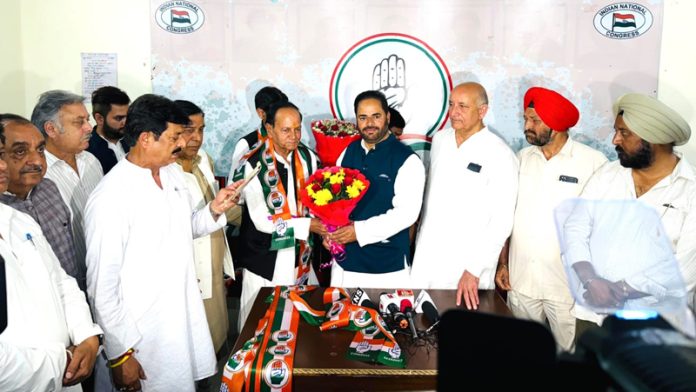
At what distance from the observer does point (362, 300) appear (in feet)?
9.34

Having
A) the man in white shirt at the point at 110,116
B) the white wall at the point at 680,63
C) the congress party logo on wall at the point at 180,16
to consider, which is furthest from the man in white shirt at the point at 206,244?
the white wall at the point at 680,63

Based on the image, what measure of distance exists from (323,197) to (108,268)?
48.4 inches

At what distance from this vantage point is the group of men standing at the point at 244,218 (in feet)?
7.96

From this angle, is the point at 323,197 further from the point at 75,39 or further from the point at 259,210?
the point at 75,39

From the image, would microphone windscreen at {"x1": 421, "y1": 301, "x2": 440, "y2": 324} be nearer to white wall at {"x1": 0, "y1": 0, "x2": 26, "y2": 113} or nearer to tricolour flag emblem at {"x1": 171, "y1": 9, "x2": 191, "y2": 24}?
tricolour flag emblem at {"x1": 171, "y1": 9, "x2": 191, "y2": 24}

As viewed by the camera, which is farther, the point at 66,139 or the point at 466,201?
the point at 466,201

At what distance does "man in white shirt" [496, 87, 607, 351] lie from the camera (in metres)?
3.53

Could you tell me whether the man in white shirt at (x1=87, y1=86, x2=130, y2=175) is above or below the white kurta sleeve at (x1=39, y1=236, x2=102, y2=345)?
above

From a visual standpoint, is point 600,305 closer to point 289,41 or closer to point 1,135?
point 1,135

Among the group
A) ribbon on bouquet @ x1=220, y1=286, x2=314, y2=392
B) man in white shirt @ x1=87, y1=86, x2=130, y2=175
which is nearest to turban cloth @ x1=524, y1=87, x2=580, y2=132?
ribbon on bouquet @ x1=220, y1=286, x2=314, y2=392

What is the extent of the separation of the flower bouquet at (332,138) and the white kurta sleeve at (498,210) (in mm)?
1097

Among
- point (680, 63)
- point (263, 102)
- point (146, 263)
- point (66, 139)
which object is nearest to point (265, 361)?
point (146, 263)

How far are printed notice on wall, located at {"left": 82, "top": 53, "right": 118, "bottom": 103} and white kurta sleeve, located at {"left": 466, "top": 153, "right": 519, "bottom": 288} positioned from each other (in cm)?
336

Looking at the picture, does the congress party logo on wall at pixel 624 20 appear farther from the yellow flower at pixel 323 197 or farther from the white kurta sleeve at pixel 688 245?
the yellow flower at pixel 323 197
